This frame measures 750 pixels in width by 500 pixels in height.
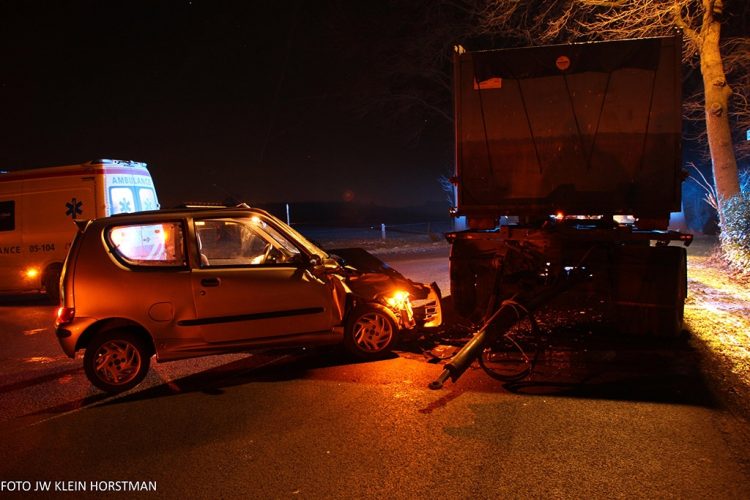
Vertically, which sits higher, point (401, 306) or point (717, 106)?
point (717, 106)

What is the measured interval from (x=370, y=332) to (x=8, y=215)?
814cm

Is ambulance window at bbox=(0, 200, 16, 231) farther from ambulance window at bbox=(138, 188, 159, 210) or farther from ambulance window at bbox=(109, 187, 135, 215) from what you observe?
ambulance window at bbox=(138, 188, 159, 210)

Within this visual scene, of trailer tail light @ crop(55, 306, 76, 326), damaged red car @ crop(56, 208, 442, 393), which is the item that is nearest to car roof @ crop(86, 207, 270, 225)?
damaged red car @ crop(56, 208, 442, 393)

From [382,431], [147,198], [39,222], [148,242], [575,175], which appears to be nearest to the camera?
[382,431]

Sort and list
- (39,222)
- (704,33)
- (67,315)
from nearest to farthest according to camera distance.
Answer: (67,315), (39,222), (704,33)

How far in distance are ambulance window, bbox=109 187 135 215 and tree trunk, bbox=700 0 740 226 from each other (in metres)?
12.5

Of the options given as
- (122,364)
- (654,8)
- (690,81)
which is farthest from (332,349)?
(690,81)

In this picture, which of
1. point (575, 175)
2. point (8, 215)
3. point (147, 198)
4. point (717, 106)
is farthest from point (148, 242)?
point (717, 106)

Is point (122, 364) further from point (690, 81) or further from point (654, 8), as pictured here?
point (690, 81)

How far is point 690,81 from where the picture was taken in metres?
20.1

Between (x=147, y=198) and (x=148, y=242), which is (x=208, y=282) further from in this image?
(x=147, y=198)

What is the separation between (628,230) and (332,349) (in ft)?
12.4

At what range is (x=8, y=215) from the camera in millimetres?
10758

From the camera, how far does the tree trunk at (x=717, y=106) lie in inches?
515
